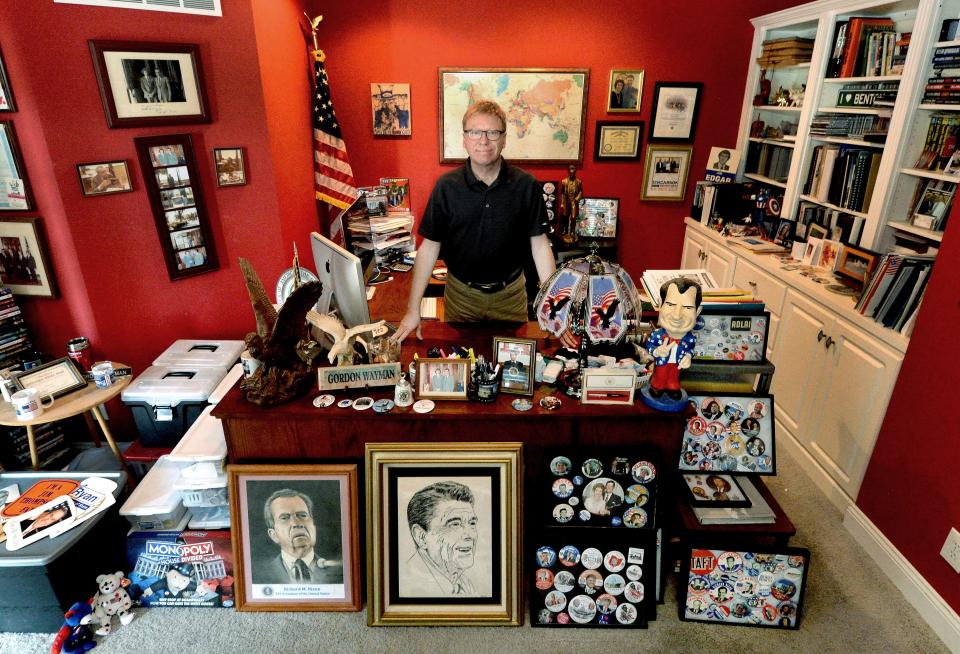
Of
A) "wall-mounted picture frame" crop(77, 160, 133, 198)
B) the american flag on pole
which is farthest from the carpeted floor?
the american flag on pole

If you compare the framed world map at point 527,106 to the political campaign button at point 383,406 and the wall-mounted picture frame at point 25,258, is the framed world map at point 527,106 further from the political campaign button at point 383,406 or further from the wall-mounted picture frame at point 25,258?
the political campaign button at point 383,406

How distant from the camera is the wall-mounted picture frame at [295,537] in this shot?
1822 mm

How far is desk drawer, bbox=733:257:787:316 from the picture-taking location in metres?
3.01

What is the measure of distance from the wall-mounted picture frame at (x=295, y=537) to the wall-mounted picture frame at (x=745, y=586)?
1.16m

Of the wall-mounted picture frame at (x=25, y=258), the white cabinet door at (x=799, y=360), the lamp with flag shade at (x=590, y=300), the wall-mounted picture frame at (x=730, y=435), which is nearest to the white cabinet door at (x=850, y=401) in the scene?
the white cabinet door at (x=799, y=360)

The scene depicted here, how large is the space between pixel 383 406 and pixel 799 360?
225 centimetres

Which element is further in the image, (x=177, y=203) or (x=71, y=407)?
(x=177, y=203)

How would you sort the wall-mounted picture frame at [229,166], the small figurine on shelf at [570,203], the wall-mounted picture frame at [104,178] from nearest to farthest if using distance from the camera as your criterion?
the wall-mounted picture frame at [104,178]
the wall-mounted picture frame at [229,166]
the small figurine on shelf at [570,203]

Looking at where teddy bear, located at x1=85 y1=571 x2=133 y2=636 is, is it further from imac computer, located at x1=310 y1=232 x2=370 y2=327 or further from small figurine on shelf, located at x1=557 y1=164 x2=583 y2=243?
small figurine on shelf, located at x1=557 y1=164 x2=583 y2=243

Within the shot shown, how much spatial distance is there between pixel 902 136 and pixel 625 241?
6.92ft

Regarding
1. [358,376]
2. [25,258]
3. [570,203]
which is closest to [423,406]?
[358,376]

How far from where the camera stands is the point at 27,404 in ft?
6.98

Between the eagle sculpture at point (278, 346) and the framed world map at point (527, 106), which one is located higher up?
the framed world map at point (527, 106)

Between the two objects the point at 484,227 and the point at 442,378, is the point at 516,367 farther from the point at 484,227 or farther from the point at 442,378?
the point at 484,227
